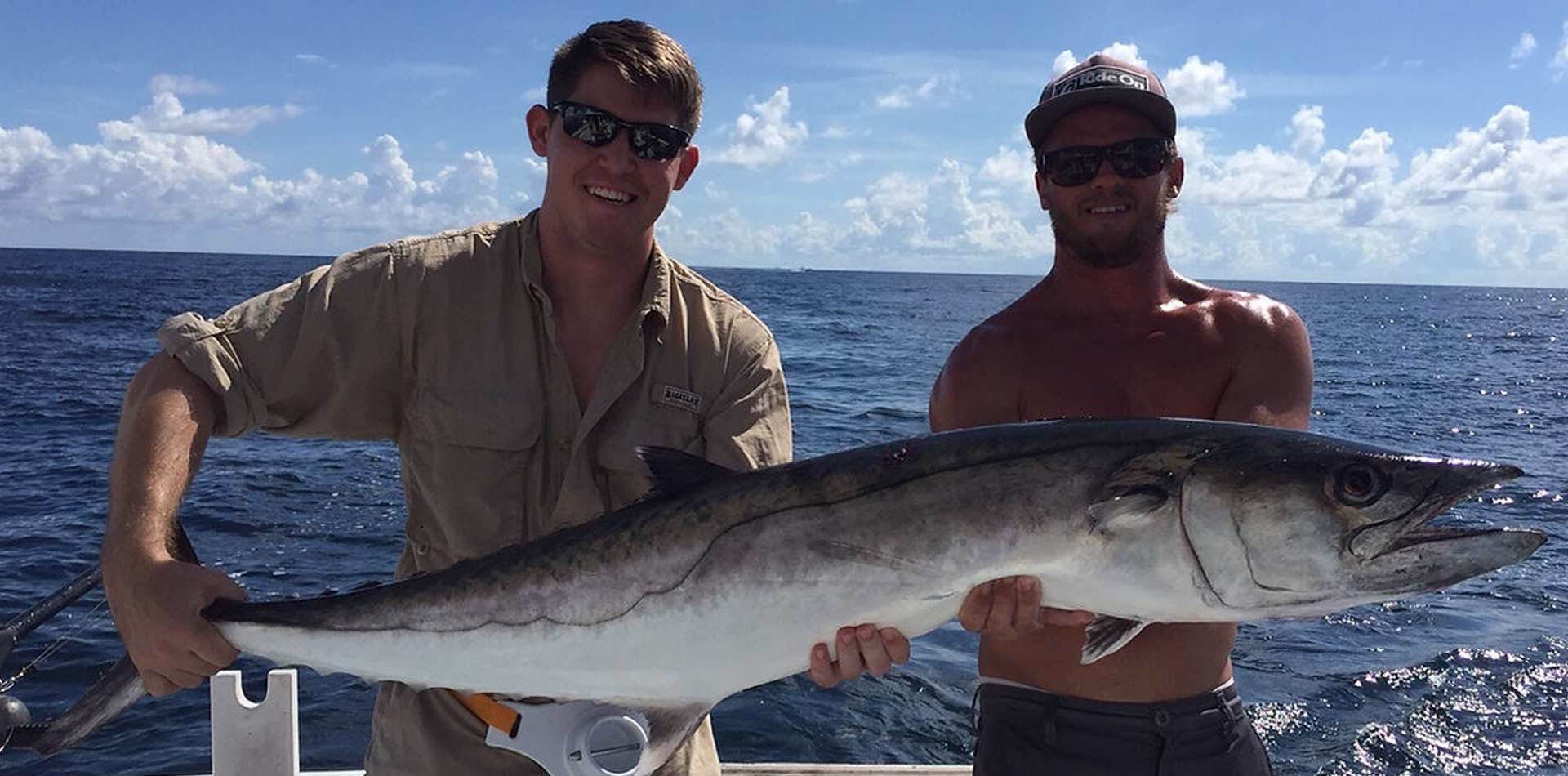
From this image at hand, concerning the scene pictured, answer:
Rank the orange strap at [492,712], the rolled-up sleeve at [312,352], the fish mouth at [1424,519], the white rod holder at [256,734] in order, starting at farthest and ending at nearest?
the white rod holder at [256,734], the orange strap at [492,712], the rolled-up sleeve at [312,352], the fish mouth at [1424,519]

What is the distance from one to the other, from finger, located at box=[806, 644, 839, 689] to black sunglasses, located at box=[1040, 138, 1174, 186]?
202 cm

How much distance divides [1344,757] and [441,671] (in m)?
7.69

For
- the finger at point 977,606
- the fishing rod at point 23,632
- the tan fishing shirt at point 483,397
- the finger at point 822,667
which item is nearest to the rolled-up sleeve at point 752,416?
the tan fishing shirt at point 483,397

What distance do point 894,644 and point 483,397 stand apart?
54.2 inches

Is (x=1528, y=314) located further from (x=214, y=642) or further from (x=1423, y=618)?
(x=214, y=642)

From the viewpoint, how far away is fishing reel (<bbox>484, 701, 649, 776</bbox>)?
3.07 m

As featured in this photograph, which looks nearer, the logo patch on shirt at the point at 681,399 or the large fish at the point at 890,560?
the large fish at the point at 890,560

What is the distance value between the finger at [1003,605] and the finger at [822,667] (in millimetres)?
435

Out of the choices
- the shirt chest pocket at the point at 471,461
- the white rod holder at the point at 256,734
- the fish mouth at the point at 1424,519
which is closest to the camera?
the fish mouth at the point at 1424,519

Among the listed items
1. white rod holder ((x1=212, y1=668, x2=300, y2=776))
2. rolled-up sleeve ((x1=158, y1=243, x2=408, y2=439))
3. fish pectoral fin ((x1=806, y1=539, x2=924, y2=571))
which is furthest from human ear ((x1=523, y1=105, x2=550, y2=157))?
white rod holder ((x1=212, y1=668, x2=300, y2=776))

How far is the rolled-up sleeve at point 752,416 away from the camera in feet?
11.0

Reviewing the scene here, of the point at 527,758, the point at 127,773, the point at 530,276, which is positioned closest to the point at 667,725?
the point at 527,758

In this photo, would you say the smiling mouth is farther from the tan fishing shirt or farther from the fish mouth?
the fish mouth

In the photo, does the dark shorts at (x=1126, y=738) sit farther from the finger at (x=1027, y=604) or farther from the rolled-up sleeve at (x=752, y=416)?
the rolled-up sleeve at (x=752, y=416)
